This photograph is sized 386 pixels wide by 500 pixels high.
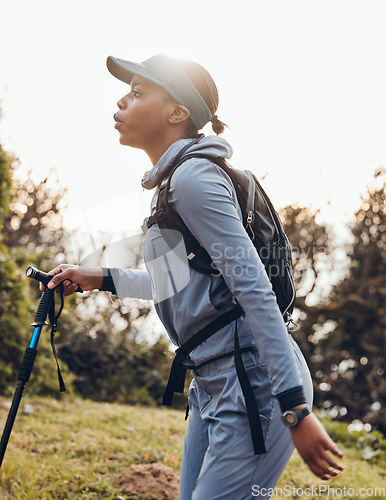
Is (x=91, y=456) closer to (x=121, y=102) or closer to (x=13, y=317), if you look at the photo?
(x=13, y=317)

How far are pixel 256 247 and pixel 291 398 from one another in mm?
554

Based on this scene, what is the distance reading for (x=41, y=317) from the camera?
7.07 feet

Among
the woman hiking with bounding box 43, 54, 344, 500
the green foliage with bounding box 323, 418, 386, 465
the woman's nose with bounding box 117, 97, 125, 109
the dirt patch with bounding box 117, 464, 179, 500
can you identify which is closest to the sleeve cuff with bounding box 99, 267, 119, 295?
the woman hiking with bounding box 43, 54, 344, 500

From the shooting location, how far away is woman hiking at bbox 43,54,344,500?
145cm

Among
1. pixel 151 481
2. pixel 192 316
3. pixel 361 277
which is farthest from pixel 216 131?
pixel 361 277

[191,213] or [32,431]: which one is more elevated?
[191,213]

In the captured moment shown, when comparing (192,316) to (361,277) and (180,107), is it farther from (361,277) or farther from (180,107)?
(361,277)

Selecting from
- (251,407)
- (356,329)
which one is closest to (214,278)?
(251,407)

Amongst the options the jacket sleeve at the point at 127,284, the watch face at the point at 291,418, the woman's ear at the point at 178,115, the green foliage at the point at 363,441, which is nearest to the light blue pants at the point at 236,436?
the watch face at the point at 291,418

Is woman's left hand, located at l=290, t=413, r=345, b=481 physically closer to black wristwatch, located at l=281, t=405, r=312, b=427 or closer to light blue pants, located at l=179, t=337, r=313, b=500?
black wristwatch, located at l=281, t=405, r=312, b=427

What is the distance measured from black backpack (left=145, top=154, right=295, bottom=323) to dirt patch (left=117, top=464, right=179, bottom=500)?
2.63m

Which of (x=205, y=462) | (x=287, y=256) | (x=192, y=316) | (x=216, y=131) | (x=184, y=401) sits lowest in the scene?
(x=184, y=401)

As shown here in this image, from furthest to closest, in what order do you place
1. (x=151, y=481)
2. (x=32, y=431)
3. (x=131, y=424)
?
1. (x=131, y=424)
2. (x=32, y=431)
3. (x=151, y=481)

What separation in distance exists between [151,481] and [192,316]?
2.88 meters
